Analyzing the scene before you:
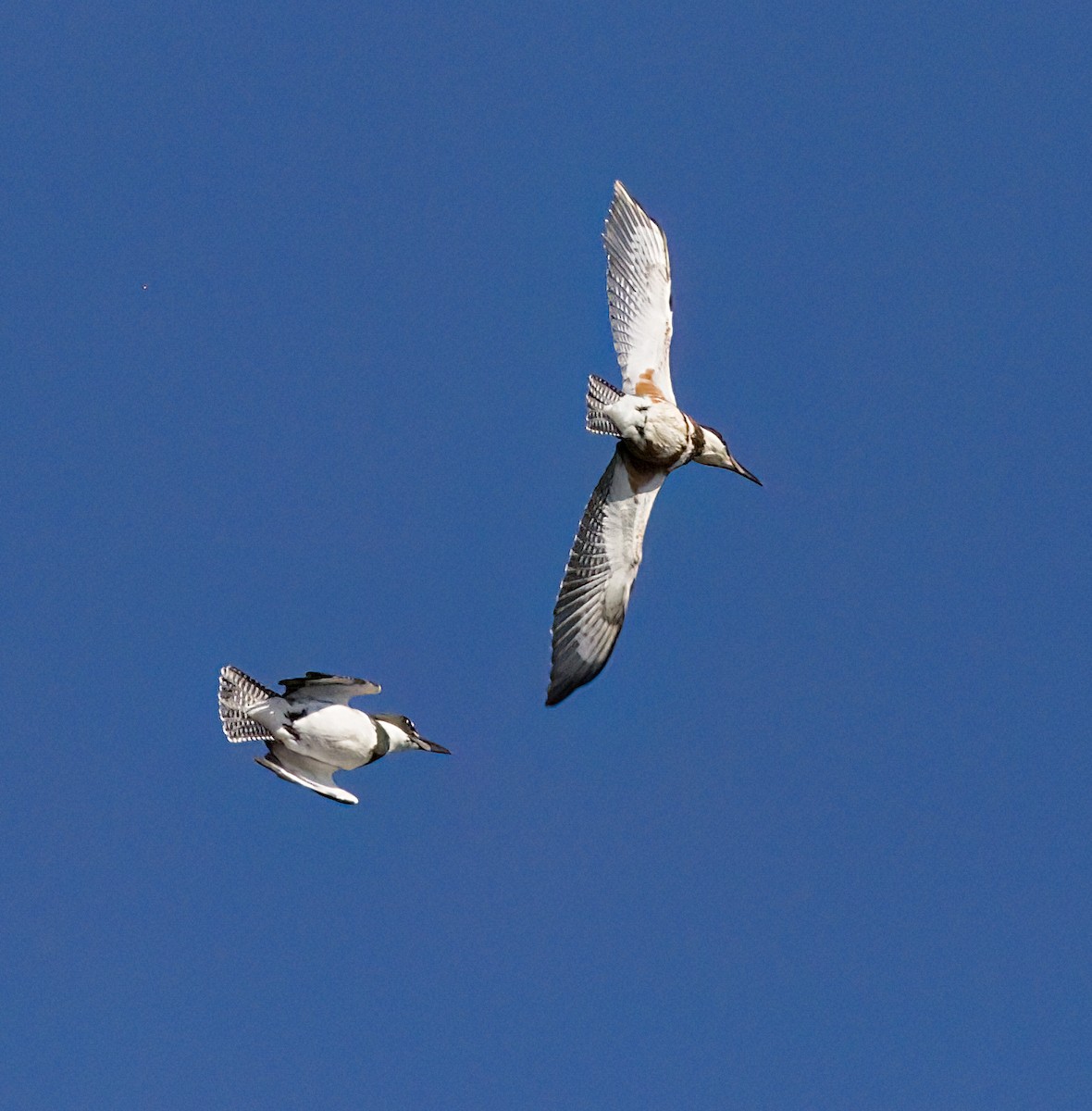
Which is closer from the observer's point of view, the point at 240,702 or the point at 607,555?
the point at 607,555

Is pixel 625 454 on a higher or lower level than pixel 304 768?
higher

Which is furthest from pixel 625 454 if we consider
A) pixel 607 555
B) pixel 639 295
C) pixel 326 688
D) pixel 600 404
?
pixel 326 688

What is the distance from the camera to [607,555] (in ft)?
73.1

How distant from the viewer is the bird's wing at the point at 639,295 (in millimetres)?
22641

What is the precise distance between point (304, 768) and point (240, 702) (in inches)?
43.2

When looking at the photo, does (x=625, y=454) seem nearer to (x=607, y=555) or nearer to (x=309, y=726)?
(x=607, y=555)

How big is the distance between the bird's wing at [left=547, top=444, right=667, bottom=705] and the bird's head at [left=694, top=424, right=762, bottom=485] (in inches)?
36.2

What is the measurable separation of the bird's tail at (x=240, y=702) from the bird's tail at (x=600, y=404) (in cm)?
495

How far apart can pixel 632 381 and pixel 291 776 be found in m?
6.10

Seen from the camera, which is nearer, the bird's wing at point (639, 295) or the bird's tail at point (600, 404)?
the bird's tail at point (600, 404)

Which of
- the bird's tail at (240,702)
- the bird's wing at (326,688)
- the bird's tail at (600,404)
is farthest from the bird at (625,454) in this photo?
the bird's tail at (240,702)

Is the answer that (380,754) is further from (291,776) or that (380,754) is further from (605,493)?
(605,493)

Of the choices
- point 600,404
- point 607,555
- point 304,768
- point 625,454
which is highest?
point 600,404

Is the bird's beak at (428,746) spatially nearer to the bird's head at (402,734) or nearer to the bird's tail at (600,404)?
the bird's head at (402,734)
